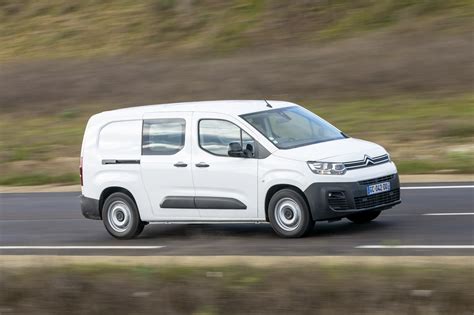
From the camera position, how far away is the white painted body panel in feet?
41.4

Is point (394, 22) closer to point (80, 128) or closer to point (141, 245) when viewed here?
point (80, 128)

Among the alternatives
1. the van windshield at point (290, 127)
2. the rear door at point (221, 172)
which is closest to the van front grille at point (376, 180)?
the van windshield at point (290, 127)

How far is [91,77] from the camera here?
1361 inches

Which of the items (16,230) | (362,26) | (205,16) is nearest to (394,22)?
(362,26)

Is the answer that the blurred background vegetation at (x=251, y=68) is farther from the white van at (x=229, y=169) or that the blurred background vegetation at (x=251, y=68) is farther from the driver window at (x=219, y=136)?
the driver window at (x=219, y=136)

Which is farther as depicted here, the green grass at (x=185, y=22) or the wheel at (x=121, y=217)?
the green grass at (x=185, y=22)

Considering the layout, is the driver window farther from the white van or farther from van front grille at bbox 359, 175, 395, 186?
van front grille at bbox 359, 175, 395, 186

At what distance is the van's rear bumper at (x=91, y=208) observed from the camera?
14.3 m

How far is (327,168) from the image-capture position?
12422 millimetres

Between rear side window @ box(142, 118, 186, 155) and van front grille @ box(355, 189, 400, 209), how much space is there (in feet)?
8.17

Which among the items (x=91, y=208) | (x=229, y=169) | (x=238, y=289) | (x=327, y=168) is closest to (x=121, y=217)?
(x=91, y=208)

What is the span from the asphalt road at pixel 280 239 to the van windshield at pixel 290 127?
1.20m

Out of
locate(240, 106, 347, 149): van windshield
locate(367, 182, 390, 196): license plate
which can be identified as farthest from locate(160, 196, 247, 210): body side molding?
locate(367, 182, 390, 196): license plate

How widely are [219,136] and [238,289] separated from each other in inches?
157
